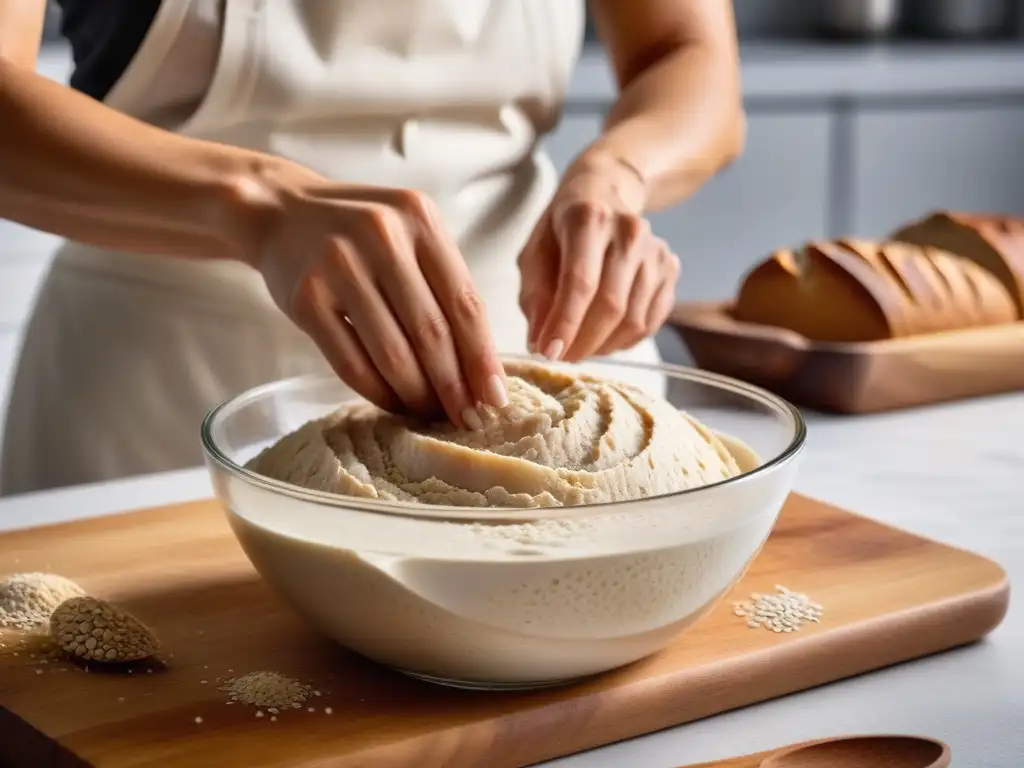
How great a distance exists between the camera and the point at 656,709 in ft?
2.38

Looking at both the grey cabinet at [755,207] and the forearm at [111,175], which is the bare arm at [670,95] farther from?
the grey cabinet at [755,207]

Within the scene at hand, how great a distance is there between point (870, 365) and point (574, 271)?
0.52 m

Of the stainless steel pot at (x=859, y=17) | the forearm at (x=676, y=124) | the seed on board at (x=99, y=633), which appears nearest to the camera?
the seed on board at (x=99, y=633)

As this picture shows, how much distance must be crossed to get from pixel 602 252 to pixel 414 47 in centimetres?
43

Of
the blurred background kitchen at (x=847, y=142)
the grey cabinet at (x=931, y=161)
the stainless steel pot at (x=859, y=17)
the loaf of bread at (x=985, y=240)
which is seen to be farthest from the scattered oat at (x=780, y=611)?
the stainless steel pot at (x=859, y=17)

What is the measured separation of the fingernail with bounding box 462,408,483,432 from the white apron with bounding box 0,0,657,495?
0.55 m

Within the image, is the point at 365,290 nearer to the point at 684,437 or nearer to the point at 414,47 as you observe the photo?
the point at 684,437

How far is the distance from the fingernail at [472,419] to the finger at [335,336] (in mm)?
50

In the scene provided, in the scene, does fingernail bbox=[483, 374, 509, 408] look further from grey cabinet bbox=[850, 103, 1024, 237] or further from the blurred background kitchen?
grey cabinet bbox=[850, 103, 1024, 237]

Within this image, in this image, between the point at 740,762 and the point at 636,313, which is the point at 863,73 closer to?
the point at 636,313

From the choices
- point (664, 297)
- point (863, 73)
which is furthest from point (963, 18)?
point (664, 297)

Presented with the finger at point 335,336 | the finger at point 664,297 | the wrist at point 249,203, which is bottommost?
the finger at point 664,297

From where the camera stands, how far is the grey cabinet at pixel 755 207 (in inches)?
127

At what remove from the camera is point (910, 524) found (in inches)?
41.2
